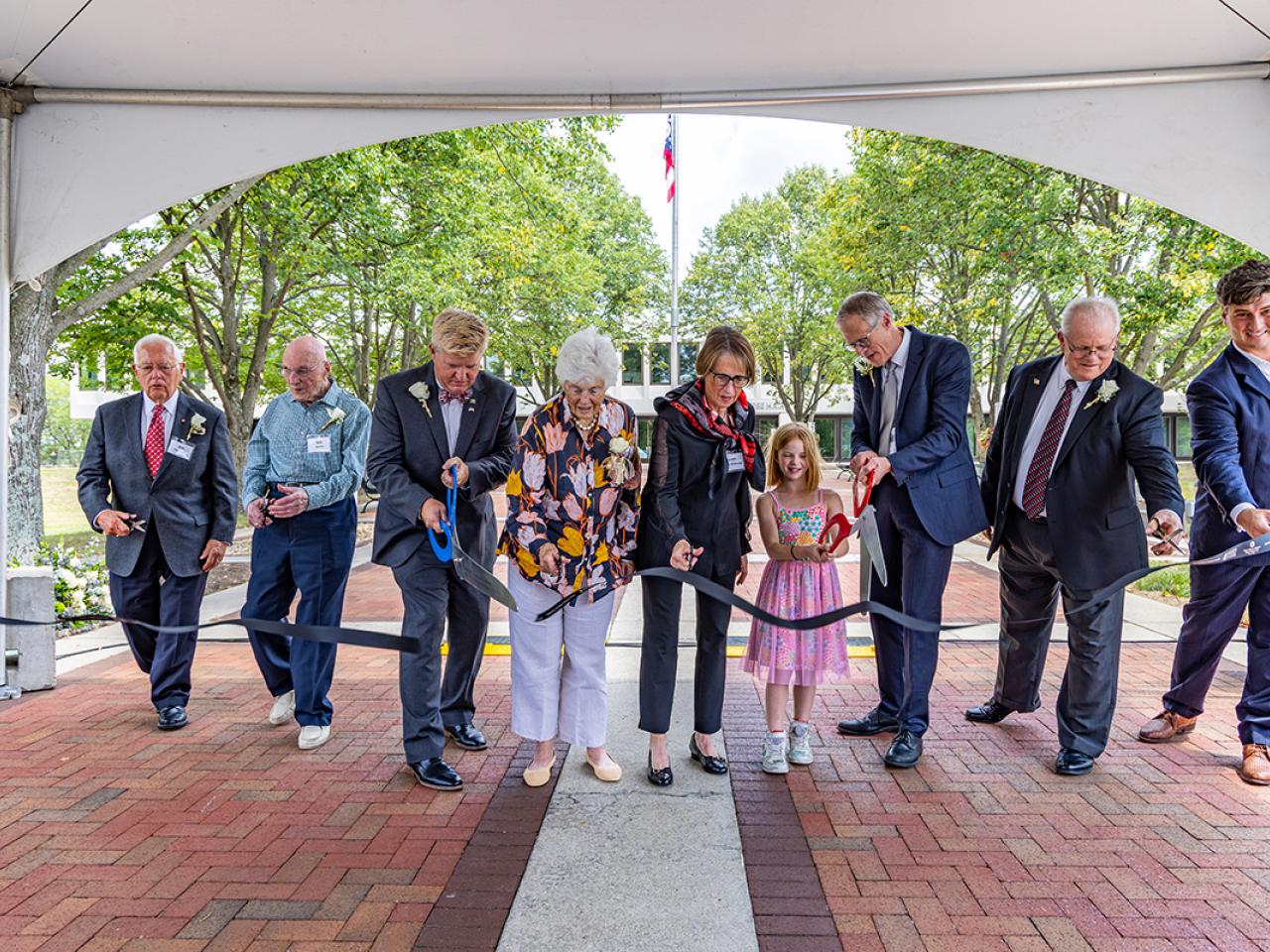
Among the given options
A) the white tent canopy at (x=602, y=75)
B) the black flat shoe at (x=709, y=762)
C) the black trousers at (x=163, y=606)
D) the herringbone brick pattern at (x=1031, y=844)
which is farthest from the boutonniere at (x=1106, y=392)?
the black trousers at (x=163, y=606)

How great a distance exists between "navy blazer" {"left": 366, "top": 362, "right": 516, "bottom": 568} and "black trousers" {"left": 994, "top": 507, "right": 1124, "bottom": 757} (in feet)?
7.99

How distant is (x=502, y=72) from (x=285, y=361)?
67.3 inches

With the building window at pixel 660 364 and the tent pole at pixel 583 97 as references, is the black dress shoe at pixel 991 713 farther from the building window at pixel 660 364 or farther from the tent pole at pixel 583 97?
the building window at pixel 660 364

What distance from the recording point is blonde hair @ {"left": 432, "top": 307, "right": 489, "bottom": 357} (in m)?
3.45

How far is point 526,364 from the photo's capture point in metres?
26.9

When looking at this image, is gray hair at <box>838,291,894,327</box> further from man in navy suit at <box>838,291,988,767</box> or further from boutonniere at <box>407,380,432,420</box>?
boutonniere at <box>407,380,432,420</box>

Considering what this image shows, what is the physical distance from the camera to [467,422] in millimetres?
3668

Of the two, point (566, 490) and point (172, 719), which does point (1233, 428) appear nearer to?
point (566, 490)

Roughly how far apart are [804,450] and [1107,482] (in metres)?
1.29

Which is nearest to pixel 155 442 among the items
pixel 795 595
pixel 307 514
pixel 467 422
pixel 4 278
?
pixel 307 514

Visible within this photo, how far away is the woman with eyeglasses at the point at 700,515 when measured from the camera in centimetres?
341

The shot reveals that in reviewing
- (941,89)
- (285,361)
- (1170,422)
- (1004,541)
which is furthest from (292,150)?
(1170,422)

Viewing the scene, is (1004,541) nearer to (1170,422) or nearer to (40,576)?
(40,576)

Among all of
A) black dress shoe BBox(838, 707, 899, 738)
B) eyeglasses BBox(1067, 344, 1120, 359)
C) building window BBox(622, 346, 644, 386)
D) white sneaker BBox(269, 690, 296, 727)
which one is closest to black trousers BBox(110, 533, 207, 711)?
white sneaker BBox(269, 690, 296, 727)
